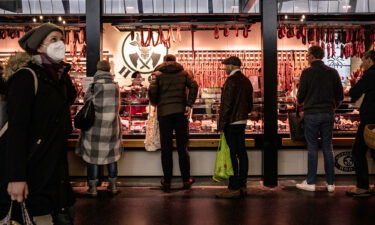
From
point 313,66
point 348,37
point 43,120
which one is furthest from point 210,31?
point 43,120

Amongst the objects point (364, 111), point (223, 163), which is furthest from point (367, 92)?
point (223, 163)

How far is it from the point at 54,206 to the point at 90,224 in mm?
2159

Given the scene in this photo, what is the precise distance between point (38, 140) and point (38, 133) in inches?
1.8

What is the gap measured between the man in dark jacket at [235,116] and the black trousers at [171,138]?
2.39 ft

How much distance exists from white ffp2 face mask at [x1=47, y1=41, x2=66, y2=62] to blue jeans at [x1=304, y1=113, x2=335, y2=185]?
424cm

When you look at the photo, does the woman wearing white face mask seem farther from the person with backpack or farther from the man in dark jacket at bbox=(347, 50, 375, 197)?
the man in dark jacket at bbox=(347, 50, 375, 197)

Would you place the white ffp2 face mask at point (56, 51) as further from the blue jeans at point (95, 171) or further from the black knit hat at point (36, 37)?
the blue jeans at point (95, 171)

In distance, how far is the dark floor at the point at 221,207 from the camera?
17.3 feet

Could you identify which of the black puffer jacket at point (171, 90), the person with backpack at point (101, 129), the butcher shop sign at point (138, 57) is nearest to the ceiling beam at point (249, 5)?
the black puffer jacket at point (171, 90)

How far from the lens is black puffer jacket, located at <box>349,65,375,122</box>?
6.08m

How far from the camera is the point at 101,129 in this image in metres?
6.30

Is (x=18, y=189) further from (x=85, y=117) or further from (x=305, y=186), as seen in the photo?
(x=305, y=186)

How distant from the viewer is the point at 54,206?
10.2 ft

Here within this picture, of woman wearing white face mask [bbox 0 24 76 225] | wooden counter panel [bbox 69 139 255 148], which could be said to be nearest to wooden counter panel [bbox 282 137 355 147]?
wooden counter panel [bbox 69 139 255 148]
